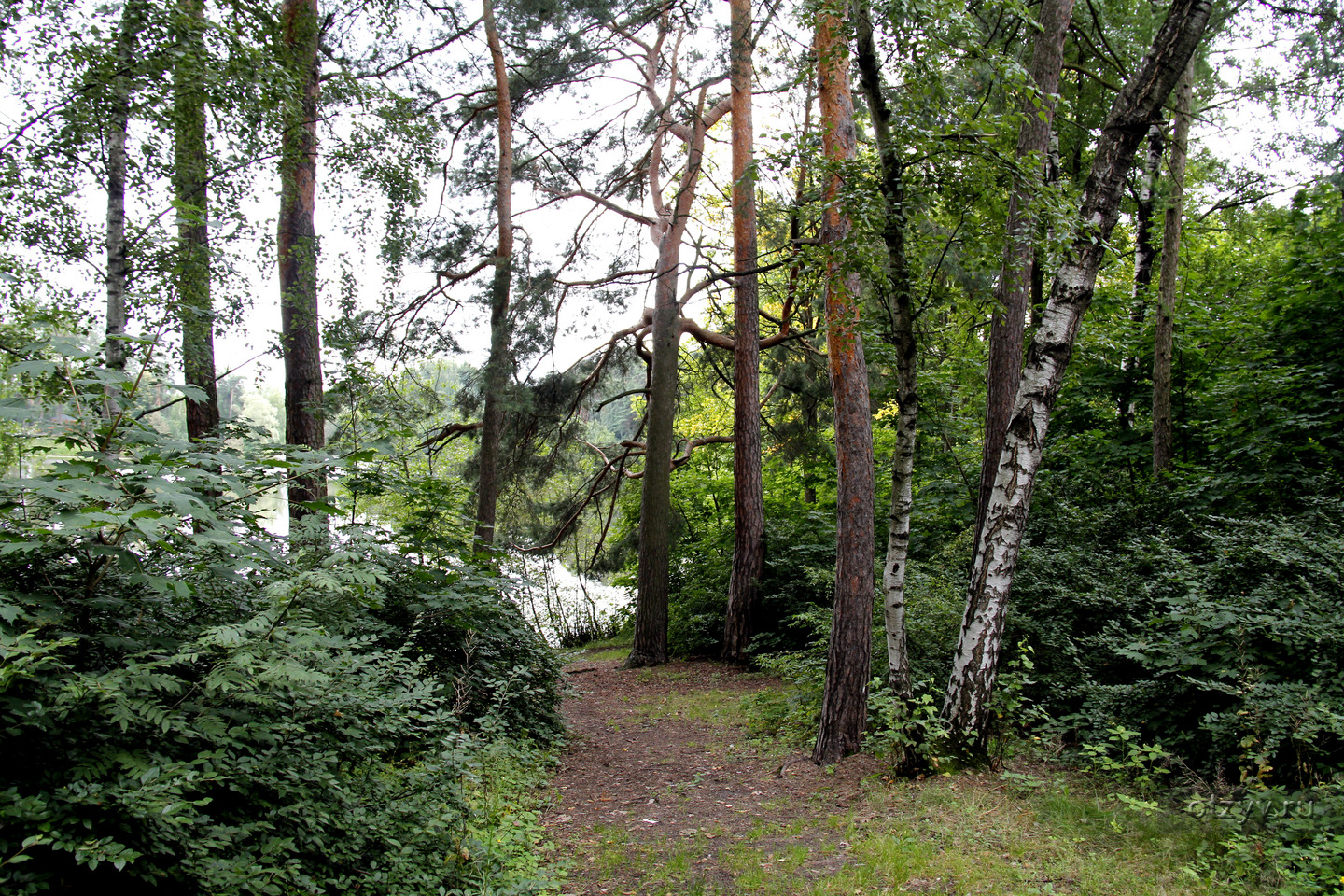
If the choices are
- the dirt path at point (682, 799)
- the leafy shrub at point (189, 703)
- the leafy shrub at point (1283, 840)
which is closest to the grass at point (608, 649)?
the dirt path at point (682, 799)

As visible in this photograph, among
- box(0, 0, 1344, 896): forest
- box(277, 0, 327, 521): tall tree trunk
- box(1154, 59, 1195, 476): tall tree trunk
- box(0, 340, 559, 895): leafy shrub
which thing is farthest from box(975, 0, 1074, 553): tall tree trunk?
box(277, 0, 327, 521): tall tree trunk

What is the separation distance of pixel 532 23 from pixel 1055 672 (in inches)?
390

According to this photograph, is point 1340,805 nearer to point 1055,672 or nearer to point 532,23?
point 1055,672

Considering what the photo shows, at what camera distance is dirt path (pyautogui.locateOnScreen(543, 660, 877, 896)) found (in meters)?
4.08

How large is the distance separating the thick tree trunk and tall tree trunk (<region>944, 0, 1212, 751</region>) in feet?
21.1

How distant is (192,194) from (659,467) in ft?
21.7

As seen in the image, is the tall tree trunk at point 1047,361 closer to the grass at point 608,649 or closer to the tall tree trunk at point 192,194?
the tall tree trunk at point 192,194

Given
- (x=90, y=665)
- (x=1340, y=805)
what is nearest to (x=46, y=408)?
(x=90, y=665)

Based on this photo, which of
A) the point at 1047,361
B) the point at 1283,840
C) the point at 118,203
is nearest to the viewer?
the point at 1283,840

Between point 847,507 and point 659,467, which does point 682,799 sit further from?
point 659,467

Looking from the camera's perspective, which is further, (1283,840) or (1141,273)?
(1141,273)

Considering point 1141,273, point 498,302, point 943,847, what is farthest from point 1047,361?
point 1141,273

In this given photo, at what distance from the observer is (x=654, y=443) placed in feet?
36.7

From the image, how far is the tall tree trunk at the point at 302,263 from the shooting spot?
25.6ft
